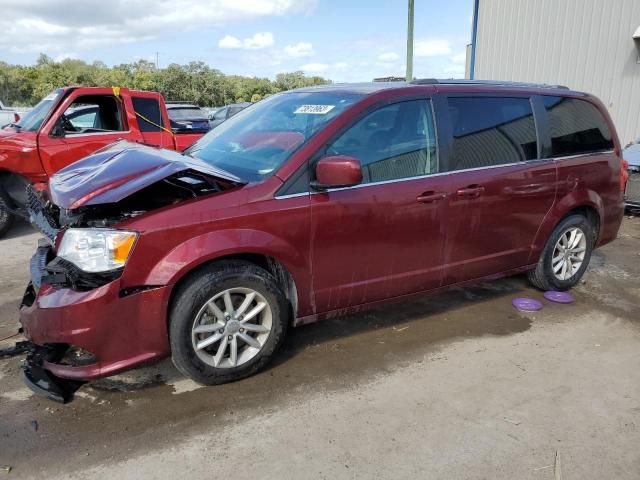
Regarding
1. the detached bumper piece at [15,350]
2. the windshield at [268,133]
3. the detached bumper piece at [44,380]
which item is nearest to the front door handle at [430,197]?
the windshield at [268,133]

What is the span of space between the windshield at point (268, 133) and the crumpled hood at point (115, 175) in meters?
0.27

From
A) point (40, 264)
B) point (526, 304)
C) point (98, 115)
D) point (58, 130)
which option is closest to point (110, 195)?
point (40, 264)

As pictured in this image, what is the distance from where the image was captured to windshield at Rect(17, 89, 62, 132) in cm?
693

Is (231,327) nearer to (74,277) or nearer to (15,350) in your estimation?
(74,277)

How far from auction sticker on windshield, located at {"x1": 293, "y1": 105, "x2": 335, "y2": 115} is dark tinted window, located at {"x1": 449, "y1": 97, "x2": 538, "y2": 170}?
937mm

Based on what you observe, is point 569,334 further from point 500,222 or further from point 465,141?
point 465,141

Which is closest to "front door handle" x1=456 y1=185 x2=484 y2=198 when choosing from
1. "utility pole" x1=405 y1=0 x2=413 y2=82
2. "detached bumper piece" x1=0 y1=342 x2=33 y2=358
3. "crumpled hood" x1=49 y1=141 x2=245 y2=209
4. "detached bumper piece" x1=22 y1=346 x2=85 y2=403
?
"crumpled hood" x1=49 y1=141 x2=245 y2=209

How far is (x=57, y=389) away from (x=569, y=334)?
359cm

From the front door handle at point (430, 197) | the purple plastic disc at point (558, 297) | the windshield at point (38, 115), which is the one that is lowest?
the purple plastic disc at point (558, 297)

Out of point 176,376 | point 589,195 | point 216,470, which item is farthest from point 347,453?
point 589,195

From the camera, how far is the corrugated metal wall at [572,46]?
39.3ft

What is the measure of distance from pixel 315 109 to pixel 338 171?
0.78 m

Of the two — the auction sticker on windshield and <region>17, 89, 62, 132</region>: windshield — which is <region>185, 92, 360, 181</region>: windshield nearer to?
the auction sticker on windshield

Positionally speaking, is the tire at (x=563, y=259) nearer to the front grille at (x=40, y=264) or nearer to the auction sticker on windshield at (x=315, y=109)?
the auction sticker on windshield at (x=315, y=109)
